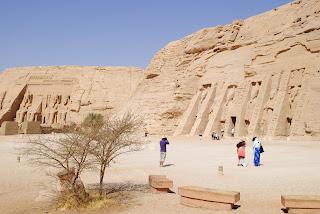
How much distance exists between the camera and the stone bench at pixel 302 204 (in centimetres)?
700

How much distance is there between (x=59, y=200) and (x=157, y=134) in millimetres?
23828

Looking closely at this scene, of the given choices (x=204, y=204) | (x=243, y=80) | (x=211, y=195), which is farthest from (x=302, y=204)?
(x=243, y=80)

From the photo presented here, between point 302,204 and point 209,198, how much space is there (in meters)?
1.80

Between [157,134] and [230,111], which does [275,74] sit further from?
[157,134]

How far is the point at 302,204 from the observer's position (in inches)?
279

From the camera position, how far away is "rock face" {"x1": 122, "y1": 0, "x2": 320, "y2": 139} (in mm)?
22844

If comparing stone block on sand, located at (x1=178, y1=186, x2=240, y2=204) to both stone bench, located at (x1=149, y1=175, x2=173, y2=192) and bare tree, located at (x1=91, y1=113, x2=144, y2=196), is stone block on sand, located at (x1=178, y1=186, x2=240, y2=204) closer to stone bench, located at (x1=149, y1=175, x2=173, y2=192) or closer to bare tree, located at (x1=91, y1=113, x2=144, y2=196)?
stone bench, located at (x1=149, y1=175, x2=173, y2=192)

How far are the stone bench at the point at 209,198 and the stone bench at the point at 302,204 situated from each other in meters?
1.00

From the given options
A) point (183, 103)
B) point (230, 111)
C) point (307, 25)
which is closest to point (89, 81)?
point (183, 103)

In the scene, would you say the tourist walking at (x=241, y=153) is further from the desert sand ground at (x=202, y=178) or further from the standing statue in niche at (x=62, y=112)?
the standing statue in niche at (x=62, y=112)

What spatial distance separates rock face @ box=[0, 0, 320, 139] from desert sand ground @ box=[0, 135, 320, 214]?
5191 millimetres

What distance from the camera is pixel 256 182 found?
1017 cm

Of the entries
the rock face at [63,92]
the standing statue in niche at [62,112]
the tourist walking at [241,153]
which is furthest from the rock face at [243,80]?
the standing statue in niche at [62,112]

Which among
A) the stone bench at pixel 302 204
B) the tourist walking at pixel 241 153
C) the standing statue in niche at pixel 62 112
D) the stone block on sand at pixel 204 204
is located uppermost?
the standing statue in niche at pixel 62 112
